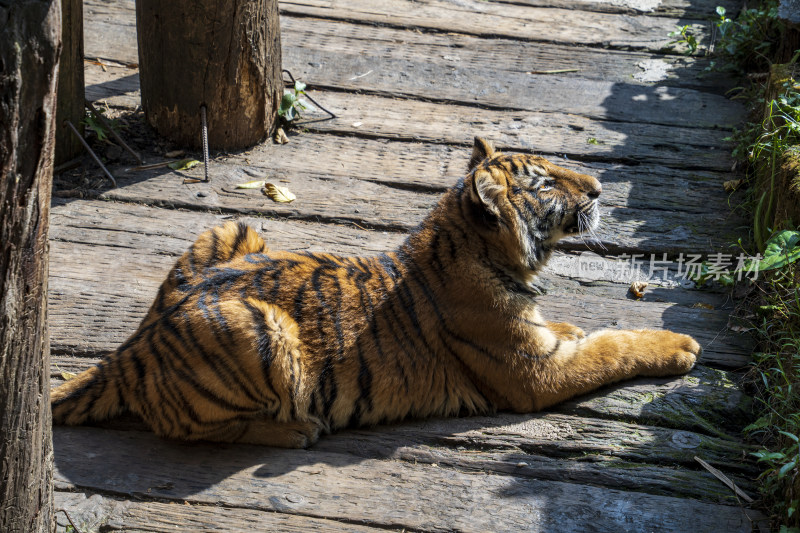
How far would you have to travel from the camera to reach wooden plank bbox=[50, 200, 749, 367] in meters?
4.04

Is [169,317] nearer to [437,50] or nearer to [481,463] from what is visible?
[481,463]

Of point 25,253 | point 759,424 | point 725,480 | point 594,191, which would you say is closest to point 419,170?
point 594,191

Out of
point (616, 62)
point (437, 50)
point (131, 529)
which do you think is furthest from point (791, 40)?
point (131, 529)

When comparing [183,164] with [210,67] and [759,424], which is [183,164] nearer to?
[210,67]

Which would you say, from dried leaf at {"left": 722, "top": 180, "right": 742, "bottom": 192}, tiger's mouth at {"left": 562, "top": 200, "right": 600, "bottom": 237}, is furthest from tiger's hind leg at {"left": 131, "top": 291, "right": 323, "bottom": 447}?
dried leaf at {"left": 722, "top": 180, "right": 742, "bottom": 192}

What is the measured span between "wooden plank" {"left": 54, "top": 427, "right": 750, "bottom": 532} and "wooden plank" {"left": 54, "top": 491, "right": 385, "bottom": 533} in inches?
1.5

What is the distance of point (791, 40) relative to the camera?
5688mm

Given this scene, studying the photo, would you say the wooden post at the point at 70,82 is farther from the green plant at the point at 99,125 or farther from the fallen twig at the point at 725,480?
the fallen twig at the point at 725,480

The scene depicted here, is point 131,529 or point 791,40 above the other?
point 791,40

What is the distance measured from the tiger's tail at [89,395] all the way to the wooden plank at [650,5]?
5.31 metres

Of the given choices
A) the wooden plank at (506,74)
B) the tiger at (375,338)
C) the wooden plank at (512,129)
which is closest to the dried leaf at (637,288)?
the tiger at (375,338)

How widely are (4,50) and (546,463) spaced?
2467mm

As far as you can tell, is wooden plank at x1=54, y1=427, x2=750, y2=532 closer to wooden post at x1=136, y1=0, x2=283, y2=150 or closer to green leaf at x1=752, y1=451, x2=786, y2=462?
green leaf at x1=752, y1=451, x2=786, y2=462

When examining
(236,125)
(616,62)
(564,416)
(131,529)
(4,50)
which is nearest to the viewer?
(4,50)
